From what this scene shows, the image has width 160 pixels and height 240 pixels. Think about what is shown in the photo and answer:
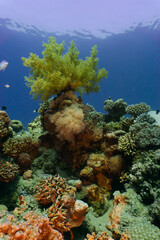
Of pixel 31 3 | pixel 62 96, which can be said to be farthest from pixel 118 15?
pixel 62 96

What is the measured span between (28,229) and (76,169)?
3461mm

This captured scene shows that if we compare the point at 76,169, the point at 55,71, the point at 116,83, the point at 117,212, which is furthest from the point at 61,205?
the point at 116,83

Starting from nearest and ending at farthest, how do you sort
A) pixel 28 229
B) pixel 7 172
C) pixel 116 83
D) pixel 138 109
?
1. pixel 28 229
2. pixel 7 172
3. pixel 138 109
4. pixel 116 83

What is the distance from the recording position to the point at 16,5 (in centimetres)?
2966

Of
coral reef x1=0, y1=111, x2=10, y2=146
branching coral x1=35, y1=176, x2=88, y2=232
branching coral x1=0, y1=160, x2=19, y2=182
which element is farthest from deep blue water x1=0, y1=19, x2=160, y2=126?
branching coral x1=35, y1=176, x2=88, y2=232

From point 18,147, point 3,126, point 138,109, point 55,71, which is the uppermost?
point 138,109

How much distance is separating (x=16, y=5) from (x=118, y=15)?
74.6ft

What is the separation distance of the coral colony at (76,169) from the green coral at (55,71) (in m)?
→ 0.04

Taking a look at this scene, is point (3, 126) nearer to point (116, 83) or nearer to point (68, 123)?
point (68, 123)

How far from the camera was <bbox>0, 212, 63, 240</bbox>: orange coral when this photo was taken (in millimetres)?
2516

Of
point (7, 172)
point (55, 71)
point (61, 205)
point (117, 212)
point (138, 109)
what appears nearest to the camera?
point (61, 205)

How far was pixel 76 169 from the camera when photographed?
6.06 m

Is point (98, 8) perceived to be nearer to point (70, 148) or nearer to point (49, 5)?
point (49, 5)

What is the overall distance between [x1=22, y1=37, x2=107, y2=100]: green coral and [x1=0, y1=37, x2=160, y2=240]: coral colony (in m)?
0.04
